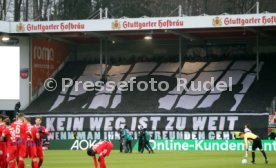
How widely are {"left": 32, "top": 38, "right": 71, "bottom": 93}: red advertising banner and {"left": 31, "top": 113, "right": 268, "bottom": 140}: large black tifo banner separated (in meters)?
5.41

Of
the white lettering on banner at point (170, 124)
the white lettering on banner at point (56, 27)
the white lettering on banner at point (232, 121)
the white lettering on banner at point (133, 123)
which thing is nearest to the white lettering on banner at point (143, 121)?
the white lettering on banner at point (133, 123)

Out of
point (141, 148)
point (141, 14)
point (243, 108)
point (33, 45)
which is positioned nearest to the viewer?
point (141, 148)

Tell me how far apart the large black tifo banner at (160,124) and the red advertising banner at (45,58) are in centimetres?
541

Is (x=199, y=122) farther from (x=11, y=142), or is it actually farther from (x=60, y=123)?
(x=11, y=142)

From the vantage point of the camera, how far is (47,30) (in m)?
60.5

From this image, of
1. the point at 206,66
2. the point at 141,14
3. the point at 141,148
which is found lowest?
the point at 141,148

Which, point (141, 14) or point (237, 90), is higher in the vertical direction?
point (141, 14)

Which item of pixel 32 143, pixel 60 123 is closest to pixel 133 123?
pixel 60 123

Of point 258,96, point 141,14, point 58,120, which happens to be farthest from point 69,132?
point 141,14

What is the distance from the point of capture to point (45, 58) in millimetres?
66125

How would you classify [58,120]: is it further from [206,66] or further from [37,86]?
[206,66]

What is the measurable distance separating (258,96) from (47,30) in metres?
17.7

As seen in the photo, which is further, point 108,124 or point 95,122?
point 95,122

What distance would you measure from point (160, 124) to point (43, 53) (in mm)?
13988
